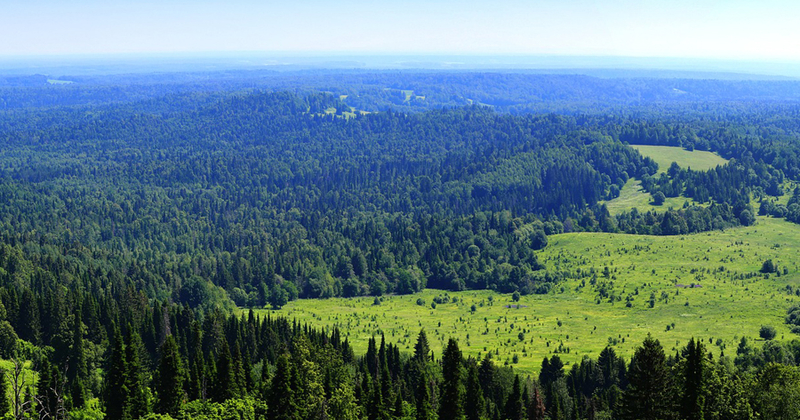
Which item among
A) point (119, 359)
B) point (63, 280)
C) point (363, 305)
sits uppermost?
point (119, 359)

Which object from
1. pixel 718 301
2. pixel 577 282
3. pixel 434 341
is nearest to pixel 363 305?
pixel 434 341

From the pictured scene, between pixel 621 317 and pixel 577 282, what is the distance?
3102cm

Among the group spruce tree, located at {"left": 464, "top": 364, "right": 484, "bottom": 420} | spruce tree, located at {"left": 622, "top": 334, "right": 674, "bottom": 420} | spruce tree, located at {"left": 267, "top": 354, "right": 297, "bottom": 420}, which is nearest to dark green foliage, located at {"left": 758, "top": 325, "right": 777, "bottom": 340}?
spruce tree, located at {"left": 464, "top": 364, "right": 484, "bottom": 420}

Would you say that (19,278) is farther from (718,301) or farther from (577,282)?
(718,301)

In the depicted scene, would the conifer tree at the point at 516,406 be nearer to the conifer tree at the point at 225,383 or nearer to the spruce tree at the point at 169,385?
the conifer tree at the point at 225,383

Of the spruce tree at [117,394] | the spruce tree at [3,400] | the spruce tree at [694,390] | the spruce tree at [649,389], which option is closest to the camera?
the spruce tree at [649,389]

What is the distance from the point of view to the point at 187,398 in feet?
251

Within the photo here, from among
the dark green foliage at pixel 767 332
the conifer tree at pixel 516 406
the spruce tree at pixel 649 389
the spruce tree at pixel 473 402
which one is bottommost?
the dark green foliage at pixel 767 332

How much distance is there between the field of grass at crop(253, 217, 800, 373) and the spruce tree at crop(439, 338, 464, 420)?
54.8m

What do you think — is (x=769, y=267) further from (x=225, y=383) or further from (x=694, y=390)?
(x=225, y=383)

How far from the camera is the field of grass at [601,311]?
13550 cm

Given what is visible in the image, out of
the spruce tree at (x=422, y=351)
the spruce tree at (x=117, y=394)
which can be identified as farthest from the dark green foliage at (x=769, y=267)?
the spruce tree at (x=117, y=394)

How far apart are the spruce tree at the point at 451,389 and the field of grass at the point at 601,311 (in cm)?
5476

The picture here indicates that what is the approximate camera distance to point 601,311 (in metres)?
162
